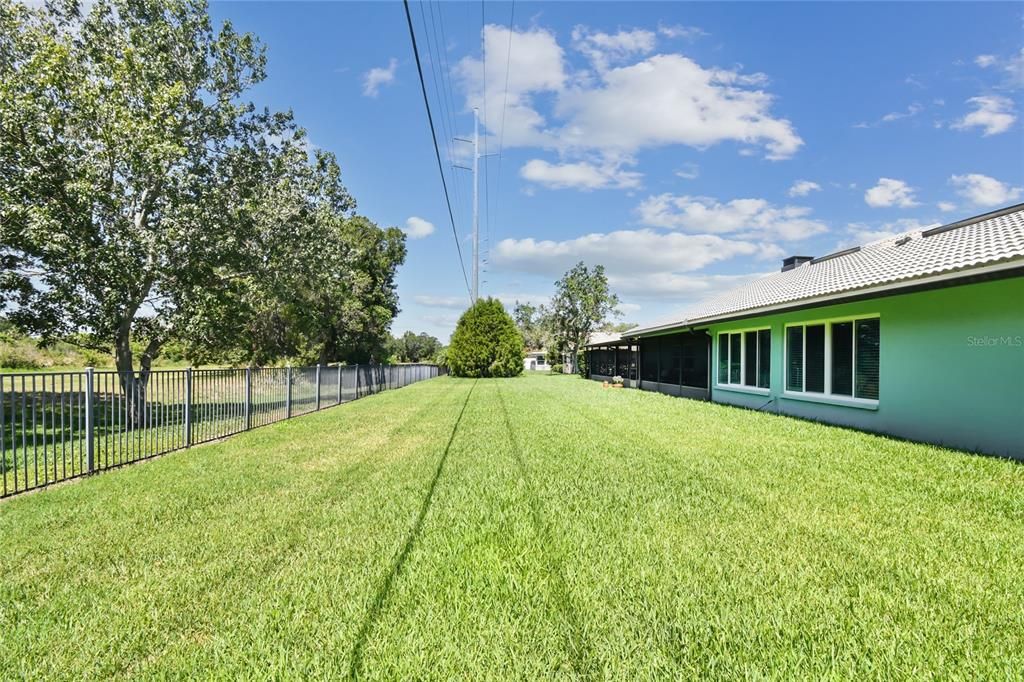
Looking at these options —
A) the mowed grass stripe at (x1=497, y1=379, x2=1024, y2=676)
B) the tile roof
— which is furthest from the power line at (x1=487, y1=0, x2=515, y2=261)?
the mowed grass stripe at (x1=497, y1=379, x2=1024, y2=676)

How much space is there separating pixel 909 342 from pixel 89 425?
38.3ft

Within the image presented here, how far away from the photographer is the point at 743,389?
13.0 meters

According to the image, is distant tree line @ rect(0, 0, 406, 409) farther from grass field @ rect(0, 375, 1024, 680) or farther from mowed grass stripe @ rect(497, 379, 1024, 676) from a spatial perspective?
mowed grass stripe @ rect(497, 379, 1024, 676)

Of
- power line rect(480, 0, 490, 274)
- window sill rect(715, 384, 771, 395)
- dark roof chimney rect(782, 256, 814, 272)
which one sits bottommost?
window sill rect(715, 384, 771, 395)

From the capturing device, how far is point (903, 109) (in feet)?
46.5

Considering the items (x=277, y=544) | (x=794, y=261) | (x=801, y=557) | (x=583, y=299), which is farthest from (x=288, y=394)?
(x=583, y=299)

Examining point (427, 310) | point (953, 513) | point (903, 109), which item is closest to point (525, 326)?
point (427, 310)

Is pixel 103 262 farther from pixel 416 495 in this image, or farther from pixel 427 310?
pixel 427 310

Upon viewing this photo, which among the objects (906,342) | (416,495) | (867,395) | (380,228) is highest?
(380,228)

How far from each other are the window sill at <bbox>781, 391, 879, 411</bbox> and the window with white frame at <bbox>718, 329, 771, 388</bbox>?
1.16 metres

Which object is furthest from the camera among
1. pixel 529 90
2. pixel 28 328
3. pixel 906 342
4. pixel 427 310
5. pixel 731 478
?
pixel 427 310

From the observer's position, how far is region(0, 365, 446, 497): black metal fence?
525 cm

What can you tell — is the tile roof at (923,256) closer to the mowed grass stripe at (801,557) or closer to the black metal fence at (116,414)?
the mowed grass stripe at (801,557)

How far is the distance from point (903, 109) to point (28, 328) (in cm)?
2451
